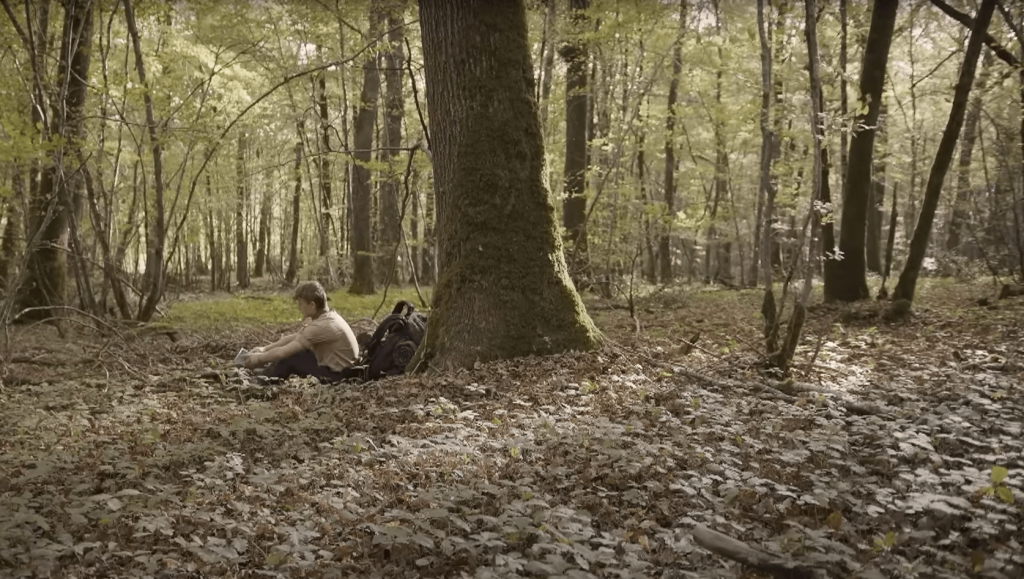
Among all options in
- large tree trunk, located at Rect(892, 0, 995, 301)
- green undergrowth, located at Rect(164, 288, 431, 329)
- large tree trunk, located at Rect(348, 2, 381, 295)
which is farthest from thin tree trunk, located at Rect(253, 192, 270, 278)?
large tree trunk, located at Rect(892, 0, 995, 301)

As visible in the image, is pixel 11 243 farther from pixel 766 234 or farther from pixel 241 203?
pixel 241 203

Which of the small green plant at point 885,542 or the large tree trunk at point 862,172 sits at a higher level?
the large tree trunk at point 862,172

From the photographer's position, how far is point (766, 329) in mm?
6625

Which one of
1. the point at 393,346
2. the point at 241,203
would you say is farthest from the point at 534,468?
the point at 241,203

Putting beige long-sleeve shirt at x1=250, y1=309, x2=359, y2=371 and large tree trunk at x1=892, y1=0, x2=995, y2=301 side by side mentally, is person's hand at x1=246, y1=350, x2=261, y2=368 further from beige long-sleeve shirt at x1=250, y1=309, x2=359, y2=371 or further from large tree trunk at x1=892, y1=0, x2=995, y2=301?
large tree trunk at x1=892, y1=0, x2=995, y2=301

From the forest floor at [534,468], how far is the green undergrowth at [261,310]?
5286mm

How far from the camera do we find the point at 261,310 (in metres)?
14.5

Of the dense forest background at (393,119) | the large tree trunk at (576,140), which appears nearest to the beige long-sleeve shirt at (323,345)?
the dense forest background at (393,119)

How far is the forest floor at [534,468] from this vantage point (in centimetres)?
303

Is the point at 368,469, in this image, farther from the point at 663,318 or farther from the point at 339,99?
the point at 339,99

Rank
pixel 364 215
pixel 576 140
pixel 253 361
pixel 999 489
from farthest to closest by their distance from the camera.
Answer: pixel 364 215 → pixel 576 140 → pixel 253 361 → pixel 999 489

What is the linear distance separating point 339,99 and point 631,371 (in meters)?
16.0

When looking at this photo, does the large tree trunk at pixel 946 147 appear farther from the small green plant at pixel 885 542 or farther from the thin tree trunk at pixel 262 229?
the thin tree trunk at pixel 262 229

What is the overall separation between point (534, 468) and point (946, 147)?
7.48 metres
